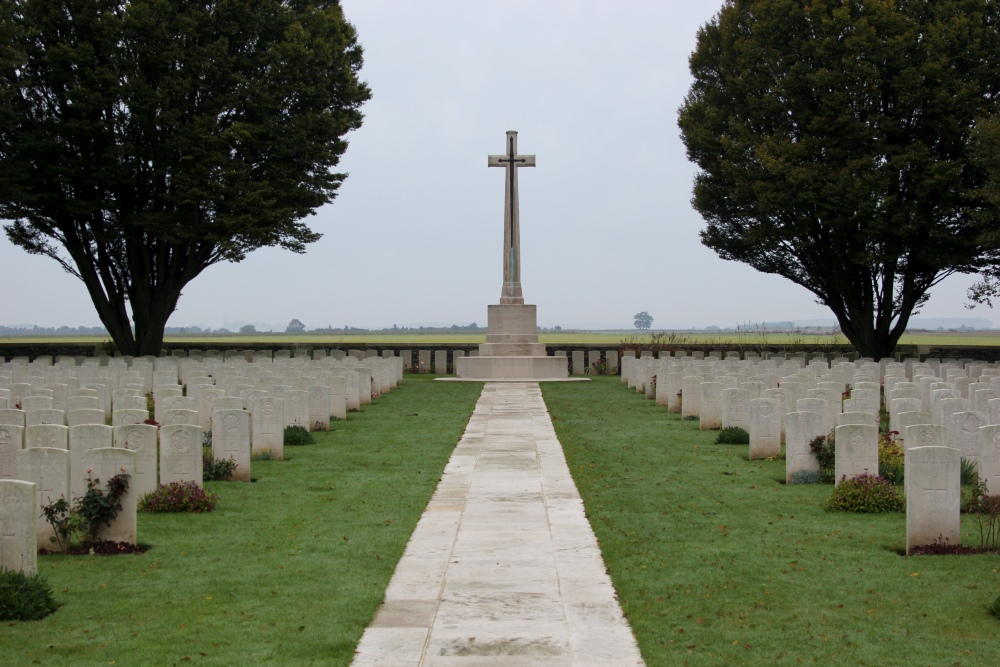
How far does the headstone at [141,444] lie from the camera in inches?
420

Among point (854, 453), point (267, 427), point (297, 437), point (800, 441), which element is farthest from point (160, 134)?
point (854, 453)

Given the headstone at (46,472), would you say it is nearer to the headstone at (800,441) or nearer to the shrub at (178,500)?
the shrub at (178,500)

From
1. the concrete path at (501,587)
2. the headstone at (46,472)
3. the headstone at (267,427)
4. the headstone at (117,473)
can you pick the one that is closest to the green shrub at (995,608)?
the concrete path at (501,587)

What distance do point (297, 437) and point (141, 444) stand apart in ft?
20.4

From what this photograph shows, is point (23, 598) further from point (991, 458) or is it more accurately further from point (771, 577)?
point (991, 458)

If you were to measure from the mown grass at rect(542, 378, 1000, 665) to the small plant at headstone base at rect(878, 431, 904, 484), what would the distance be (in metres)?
0.91

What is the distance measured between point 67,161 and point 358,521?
27.6 meters

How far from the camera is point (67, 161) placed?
3397 centimetres

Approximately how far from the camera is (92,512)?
911 centimetres

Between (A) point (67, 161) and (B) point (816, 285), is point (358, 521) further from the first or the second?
(B) point (816, 285)

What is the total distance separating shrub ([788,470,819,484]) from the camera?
13.0 meters

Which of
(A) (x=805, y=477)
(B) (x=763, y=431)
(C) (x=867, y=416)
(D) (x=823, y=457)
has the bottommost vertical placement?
(A) (x=805, y=477)

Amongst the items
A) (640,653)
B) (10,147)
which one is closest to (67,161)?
(10,147)

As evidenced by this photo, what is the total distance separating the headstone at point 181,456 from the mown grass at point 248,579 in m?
0.52
